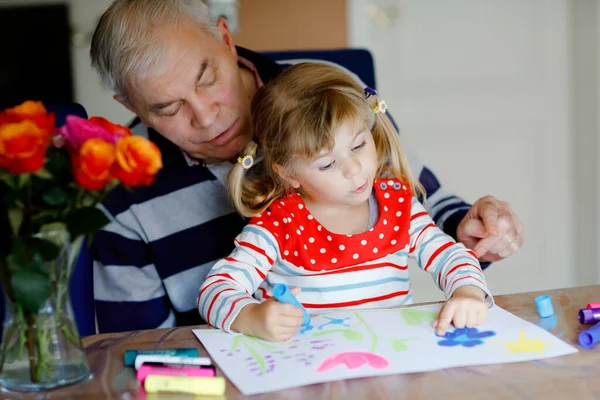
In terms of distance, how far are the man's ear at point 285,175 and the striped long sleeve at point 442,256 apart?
0.69ft

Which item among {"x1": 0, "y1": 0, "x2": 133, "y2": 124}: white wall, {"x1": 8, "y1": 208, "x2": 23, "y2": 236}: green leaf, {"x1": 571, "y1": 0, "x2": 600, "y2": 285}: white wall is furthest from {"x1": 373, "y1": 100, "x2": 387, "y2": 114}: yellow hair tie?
{"x1": 571, "y1": 0, "x2": 600, "y2": 285}: white wall

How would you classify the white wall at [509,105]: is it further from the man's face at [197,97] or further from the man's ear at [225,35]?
the man's face at [197,97]

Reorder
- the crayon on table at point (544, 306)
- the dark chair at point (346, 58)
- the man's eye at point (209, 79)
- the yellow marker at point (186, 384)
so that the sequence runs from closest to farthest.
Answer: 1. the yellow marker at point (186, 384)
2. the crayon on table at point (544, 306)
3. the man's eye at point (209, 79)
4. the dark chair at point (346, 58)

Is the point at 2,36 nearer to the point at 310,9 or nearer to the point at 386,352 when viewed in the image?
the point at 310,9

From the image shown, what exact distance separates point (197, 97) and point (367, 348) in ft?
2.14

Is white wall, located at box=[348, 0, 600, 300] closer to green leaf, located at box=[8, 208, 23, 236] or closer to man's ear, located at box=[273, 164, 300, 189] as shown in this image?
man's ear, located at box=[273, 164, 300, 189]

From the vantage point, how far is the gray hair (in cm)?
142

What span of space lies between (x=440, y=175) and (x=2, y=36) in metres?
1.83

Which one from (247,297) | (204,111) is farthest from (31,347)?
(204,111)

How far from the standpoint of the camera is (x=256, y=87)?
1.62 metres

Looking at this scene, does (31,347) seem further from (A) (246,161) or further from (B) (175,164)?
(B) (175,164)

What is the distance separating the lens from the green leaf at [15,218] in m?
0.84

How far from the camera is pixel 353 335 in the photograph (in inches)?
40.8

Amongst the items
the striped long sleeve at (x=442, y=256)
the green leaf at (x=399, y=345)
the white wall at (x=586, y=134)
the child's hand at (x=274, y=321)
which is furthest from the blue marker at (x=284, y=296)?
the white wall at (x=586, y=134)
